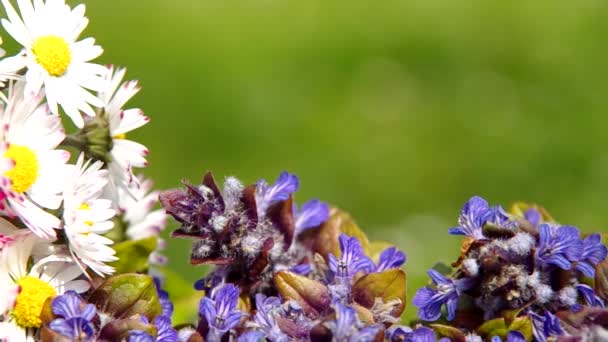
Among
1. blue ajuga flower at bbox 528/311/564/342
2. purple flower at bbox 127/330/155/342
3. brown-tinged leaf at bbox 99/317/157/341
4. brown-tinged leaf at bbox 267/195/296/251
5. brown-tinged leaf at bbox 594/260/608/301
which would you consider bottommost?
purple flower at bbox 127/330/155/342

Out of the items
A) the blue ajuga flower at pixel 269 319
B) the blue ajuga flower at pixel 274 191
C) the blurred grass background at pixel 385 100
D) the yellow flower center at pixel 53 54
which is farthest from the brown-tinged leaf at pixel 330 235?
the blurred grass background at pixel 385 100

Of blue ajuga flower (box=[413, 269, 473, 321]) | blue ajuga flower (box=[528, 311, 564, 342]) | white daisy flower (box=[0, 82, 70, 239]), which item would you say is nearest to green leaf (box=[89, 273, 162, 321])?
white daisy flower (box=[0, 82, 70, 239])

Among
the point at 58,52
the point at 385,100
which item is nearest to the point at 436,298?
the point at 58,52

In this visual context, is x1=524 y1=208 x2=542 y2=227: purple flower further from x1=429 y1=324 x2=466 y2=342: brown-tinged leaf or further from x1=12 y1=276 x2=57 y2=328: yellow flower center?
x1=12 y1=276 x2=57 y2=328: yellow flower center

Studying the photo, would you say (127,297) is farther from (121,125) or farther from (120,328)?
(121,125)

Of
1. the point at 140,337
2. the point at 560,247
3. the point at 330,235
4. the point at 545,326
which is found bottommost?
the point at 140,337

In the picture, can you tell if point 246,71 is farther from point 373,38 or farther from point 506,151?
point 506,151
